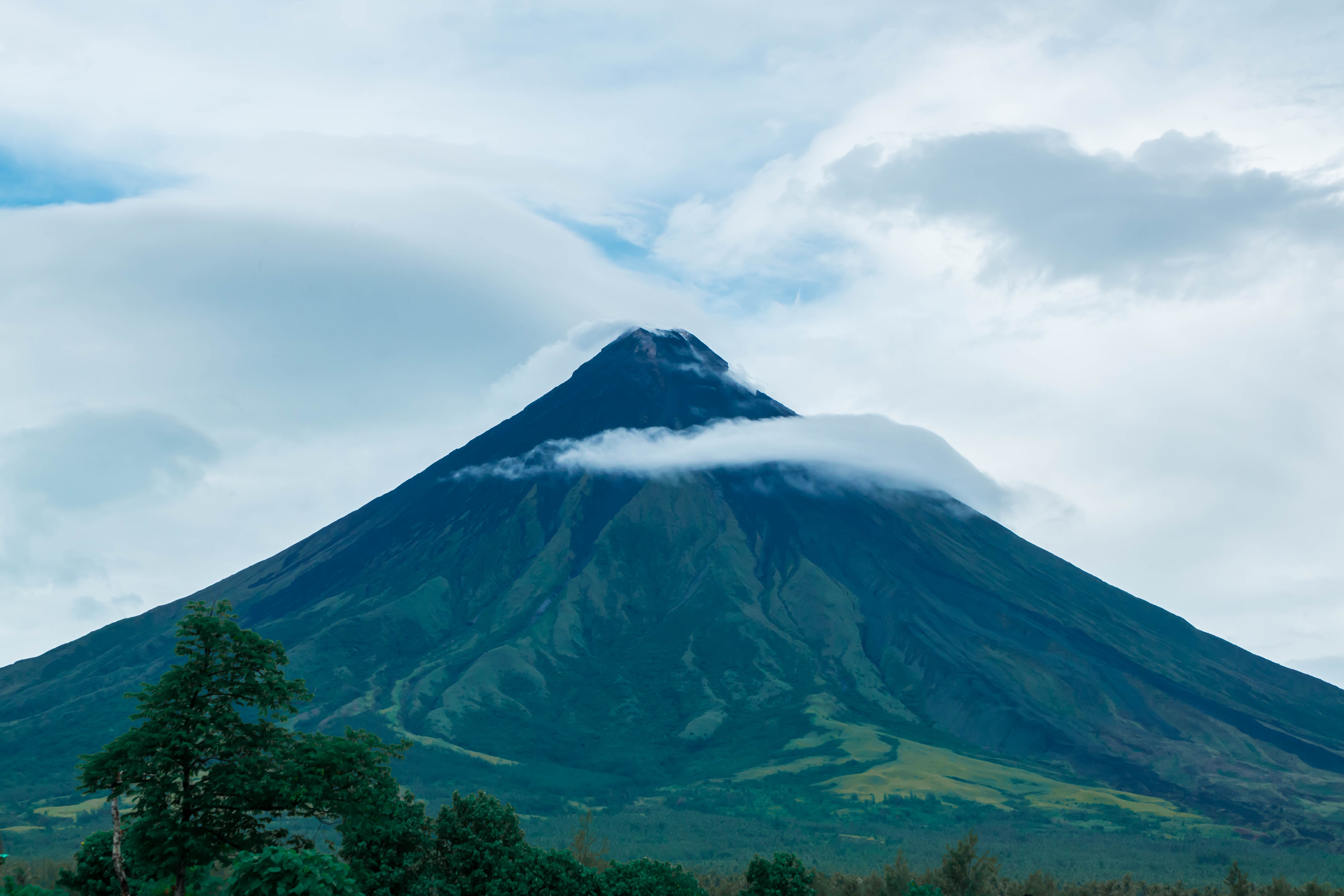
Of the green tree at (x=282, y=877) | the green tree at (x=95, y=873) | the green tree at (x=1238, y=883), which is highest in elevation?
the green tree at (x=282, y=877)

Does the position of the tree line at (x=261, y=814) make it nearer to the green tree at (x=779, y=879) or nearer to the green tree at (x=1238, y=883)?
the green tree at (x=779, y=879)

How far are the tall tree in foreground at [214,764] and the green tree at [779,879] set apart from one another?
1838 cm

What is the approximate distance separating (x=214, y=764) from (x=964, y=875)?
162ft

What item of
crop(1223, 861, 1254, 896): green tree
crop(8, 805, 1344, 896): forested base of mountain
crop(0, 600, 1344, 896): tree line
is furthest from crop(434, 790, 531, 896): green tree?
crop(8, 805, 1344, 896): forested base of mountain

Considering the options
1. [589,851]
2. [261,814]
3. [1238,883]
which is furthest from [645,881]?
A: [589,851]

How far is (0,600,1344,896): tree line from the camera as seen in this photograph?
35.6 meters

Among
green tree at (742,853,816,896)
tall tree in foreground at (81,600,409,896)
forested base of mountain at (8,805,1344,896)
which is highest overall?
tall tree in foreground at (81,600,409,896)

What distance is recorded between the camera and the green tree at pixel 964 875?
7325 centimetres

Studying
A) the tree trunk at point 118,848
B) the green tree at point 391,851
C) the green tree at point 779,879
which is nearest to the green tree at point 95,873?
the green tree at point 391,851

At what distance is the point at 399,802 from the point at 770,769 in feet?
474

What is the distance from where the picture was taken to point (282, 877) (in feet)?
98.5

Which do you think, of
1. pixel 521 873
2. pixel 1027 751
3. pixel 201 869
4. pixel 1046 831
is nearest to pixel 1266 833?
pixel 1046 831

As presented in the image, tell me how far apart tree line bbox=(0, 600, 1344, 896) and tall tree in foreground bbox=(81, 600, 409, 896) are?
0.16 feet

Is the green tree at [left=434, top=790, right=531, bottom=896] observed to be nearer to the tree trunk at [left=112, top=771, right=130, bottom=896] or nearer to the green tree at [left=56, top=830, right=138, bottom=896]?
the green tree at [left=56, top=830, right=138, bottom=896]
